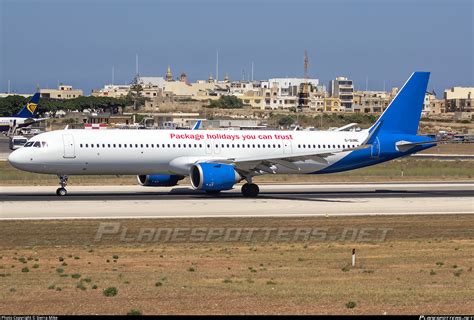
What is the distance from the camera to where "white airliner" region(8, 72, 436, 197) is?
4903 cm

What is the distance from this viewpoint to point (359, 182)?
65.2m

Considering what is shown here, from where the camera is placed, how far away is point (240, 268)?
2744cm

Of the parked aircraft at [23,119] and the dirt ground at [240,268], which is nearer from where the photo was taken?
the dirt ground at [240,268]

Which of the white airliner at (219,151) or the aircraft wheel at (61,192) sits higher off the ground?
the white airliner at (219,151)

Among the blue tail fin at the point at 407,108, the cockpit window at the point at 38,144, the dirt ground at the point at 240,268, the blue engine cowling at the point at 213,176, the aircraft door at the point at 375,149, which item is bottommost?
the dirt ground at the point at 240,268

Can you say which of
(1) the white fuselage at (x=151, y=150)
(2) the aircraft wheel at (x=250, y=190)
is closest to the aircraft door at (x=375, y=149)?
(1) the white fuselage at (x=151, y=150)

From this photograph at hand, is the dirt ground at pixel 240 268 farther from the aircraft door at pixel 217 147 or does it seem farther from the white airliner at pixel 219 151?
the aircraft door at pixel 217 147

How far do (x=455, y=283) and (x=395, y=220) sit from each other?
1549cm

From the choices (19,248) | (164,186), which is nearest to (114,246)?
(19,248)

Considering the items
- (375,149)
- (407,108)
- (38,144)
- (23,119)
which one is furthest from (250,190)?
(23,119)

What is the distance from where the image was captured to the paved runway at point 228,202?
42344mm

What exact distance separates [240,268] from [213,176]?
21664 mm

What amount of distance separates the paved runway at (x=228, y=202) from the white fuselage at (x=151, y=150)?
158cm

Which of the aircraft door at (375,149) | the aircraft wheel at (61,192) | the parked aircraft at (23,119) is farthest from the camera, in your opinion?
the parked aircraft at (23,119)
